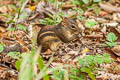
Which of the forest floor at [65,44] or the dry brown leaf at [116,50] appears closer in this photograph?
the forest floor at [65,44]

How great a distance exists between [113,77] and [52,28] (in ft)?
5.64

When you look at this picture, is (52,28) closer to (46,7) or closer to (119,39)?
(119,39)

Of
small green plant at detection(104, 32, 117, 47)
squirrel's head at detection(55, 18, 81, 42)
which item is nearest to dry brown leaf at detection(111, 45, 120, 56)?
small green plant at detection(104, 32, 117, 47)

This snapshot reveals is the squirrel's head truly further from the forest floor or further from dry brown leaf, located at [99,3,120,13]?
dry brown leaf, located at [99,3,120,13]

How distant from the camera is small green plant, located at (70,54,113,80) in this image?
4664mm

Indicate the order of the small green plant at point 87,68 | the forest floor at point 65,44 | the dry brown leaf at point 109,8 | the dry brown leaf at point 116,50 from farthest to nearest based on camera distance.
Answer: the dry brown leaf at point 109,8
the dry brown leaf at point 116,50
the forest floor at point 65,44
the small green plant at point 87,68

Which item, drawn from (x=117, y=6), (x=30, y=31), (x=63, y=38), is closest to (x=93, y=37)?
(x=63, y=38)

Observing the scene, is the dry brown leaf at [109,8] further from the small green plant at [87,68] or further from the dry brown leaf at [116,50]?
the small green plant at [87,68]

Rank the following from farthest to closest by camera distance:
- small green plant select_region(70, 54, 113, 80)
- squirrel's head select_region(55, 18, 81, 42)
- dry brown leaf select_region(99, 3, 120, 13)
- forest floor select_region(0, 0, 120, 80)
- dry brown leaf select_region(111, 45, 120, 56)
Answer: dry brown leaf select_region(99, 3, 120, 13), squirrel's head select_region(55, 18, 81, 42), dry brown leaf select_region(111, 45, 120, 56), forest floor select_region(0, 0, 120, 80), small green plant select_region(70, 54, 113, 80)

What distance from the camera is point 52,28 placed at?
6355mm

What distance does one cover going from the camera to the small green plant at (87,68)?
184 inches

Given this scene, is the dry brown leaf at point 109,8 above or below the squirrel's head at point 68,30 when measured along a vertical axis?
above

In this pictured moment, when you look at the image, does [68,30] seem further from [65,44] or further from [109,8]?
[109,8]

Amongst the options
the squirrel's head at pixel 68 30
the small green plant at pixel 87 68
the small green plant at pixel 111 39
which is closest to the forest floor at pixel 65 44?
the small green plant at pixel 111 39
